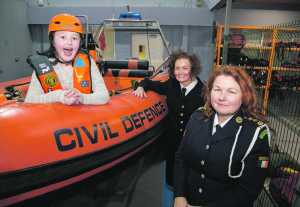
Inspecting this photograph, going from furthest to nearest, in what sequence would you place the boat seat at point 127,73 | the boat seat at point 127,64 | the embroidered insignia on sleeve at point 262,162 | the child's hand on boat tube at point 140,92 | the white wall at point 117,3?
the white wall at point 117,3 < the boat seat at point 127,64 < the boat seat at point 127,73 < the child's hand on boat tube at point 140,92 < the embroidered insignia on sleeve at point 262,162

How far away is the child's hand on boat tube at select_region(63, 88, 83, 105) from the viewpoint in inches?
67.5

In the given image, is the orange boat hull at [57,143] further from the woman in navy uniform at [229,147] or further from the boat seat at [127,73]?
the boat seat at [127,73]

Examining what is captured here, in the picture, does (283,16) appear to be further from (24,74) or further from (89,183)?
(24,74)

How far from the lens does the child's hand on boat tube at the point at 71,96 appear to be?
1714 millimetres

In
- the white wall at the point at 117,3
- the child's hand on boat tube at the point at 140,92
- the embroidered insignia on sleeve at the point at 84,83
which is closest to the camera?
the embroidered insignia on sleeve at the point at 84,83

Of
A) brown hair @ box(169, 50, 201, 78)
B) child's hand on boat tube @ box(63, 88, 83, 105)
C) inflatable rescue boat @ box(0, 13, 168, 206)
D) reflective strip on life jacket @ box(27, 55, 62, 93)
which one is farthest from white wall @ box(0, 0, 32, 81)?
brown hair @ box(169, 50, 201, 78)

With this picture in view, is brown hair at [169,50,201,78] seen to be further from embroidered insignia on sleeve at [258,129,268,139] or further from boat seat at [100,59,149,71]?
boat seat at [100,59,149,71]

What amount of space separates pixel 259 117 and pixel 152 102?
1.61 metres

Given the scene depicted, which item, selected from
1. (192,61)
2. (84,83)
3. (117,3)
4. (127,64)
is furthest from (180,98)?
(117,3)

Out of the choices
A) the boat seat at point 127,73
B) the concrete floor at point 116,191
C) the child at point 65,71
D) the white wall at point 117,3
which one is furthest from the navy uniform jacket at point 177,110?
the white wall at point 117,3

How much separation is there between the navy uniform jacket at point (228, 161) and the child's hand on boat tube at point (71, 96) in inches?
36.1

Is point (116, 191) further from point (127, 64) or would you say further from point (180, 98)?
point (127, 64)

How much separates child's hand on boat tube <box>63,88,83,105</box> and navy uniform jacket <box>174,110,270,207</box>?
0.92 m

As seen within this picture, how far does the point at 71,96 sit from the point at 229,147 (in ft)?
3.64
